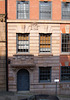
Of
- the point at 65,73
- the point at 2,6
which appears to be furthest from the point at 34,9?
the point at 65,73

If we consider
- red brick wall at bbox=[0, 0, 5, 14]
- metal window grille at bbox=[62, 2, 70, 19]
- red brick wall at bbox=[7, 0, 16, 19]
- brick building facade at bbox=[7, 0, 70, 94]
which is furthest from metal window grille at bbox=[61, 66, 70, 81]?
red brick wall at bbox=[0, 0, 5, 14]

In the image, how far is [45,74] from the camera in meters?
12.2

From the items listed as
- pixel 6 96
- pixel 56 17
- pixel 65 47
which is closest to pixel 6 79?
pixel 6 96

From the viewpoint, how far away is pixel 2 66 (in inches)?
456

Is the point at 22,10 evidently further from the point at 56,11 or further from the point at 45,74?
the point at 45,74

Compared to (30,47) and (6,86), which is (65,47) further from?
(6,86)

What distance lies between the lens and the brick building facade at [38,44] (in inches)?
454

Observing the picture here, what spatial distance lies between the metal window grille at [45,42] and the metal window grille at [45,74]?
210cm

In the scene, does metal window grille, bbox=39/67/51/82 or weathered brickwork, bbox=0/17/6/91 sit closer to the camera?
weathered brickwork, bbox=0/17/6/91

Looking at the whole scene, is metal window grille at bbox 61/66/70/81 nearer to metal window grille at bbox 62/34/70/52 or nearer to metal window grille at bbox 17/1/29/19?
metal window grille at bbox 62/34/70/52

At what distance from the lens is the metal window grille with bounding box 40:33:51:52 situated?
12031 mm

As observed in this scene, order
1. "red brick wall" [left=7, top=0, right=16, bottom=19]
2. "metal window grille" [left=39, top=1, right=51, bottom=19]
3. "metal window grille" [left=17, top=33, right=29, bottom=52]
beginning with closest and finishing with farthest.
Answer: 1. "red brick wall" [left=7, top=0, right=16, bottom=19]
2. "metal window grille" [left=39, top=1, right=51, bottom=19]
3. "metal window grille" [left=17, top=33, right=29, bottom=52]

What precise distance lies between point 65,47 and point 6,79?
285 inches

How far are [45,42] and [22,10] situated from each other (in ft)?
13.9
